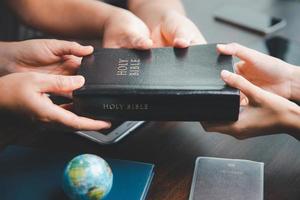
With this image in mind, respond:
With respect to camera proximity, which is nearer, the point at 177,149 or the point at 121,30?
the point at 177,149

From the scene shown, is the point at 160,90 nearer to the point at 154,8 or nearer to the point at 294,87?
the point at 294,87

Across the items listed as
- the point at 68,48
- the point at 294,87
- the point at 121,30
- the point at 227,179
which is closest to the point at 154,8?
the point at 121,30

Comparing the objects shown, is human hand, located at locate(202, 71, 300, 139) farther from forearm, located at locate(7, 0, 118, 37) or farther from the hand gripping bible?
forearm, located at locate(7, 0, 118, 37)

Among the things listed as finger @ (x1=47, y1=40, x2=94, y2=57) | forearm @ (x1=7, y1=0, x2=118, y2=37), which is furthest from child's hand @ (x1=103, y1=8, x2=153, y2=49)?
finger @ (x1=47, y1=40, x2=94, y2=57)

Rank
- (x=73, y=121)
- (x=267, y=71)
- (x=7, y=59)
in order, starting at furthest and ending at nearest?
(x=7, y=59), (x=267, y=71), (x=73, y=121)

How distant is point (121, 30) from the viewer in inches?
41.2

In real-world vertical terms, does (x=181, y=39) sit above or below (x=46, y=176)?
above

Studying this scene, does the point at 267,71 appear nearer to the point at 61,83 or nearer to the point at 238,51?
the point at 238,51

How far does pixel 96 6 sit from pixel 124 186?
0.59 meters

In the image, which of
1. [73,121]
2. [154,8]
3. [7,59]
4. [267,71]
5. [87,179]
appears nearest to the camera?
[87,179]

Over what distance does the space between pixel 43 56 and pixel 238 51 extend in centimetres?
43

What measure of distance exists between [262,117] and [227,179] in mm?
130

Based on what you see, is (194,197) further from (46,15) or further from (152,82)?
(46,15)

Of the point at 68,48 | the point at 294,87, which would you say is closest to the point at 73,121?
the point at 68,48
